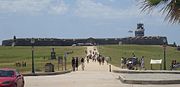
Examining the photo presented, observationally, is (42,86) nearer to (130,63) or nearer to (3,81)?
(3,81)

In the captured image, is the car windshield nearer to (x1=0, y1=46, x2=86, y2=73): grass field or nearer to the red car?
the red car

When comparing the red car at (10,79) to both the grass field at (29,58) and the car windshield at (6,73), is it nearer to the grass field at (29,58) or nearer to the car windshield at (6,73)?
the car windshield at (6,73)

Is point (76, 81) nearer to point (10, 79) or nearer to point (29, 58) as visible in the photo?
point (10, 79)

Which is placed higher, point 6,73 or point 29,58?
point 6,73

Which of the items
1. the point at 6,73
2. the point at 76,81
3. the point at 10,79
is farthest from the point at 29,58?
the point at 10,79

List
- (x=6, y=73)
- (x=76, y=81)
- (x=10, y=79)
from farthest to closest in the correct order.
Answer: (x=76, y=81)
(x=6, y=73)
(x=10, y=79)

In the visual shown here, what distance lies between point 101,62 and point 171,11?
210ft

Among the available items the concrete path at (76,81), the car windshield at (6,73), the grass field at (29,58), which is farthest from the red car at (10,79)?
the grass field at (29,58)

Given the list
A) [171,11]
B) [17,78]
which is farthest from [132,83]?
[171,11]

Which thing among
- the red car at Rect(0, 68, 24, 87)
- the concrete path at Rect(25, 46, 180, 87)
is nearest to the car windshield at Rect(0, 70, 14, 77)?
the red car at Rect(0, 68, 24, 87)

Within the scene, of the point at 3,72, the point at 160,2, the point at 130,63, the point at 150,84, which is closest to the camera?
the point at 160,2

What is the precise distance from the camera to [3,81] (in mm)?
26031

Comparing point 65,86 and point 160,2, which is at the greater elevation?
point 160,2

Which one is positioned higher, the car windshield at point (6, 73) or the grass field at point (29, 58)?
the car windshield at point (6, 73)
